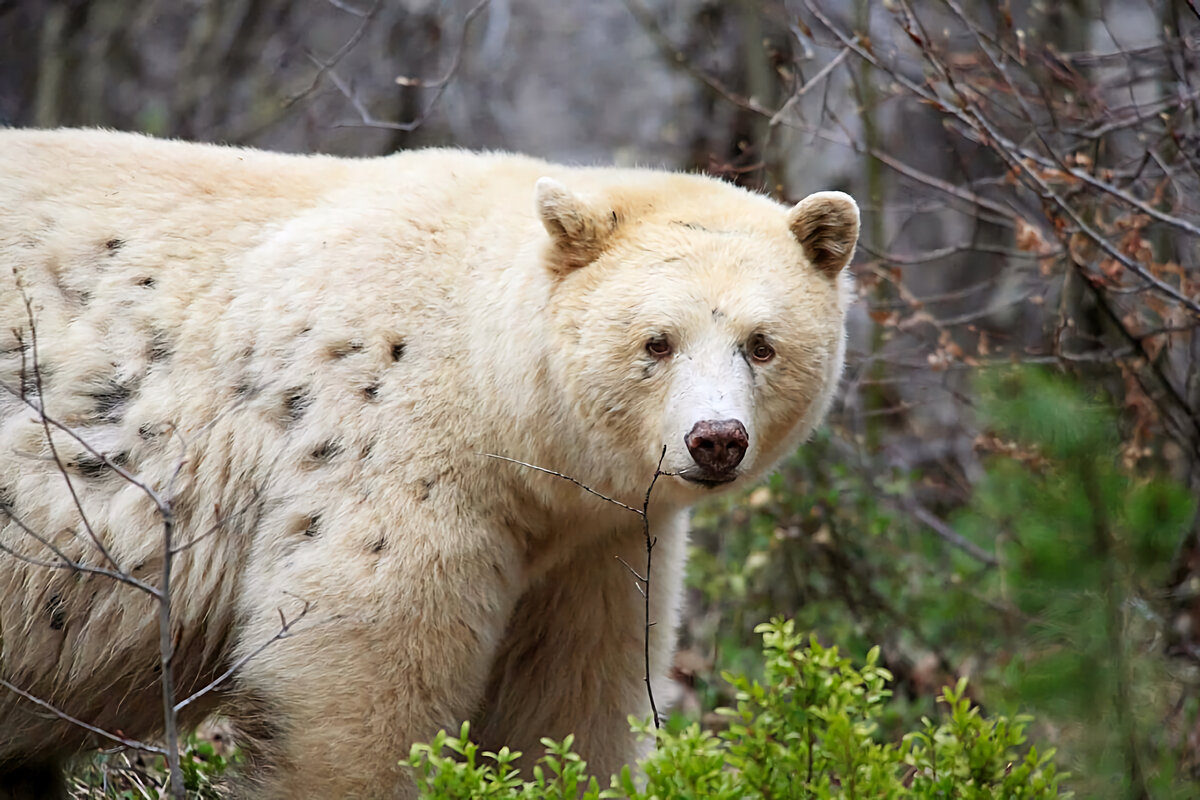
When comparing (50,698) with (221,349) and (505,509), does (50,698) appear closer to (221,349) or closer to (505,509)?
(221,349)

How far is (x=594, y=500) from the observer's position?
3.83 metres

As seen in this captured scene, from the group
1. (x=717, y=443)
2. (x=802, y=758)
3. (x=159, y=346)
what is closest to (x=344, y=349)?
(x=159, y=346)

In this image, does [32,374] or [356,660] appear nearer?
[356,660]

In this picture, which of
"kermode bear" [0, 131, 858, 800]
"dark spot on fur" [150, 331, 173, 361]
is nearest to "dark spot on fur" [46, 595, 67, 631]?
"kermode bear" [0, 131, 858, 800]

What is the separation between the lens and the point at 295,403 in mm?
3721

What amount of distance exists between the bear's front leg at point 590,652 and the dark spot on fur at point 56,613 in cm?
138

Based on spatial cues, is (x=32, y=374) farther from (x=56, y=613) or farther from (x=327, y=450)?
(x=327, y=450)

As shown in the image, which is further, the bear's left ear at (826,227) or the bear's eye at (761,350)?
the bear's left ear at (826,227)

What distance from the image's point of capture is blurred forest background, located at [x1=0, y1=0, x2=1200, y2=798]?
6.10 ft

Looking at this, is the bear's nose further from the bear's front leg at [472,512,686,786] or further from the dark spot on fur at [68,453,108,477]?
the dark spot on fur at [68,453,108,477]

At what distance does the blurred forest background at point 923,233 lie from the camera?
6.10 feet

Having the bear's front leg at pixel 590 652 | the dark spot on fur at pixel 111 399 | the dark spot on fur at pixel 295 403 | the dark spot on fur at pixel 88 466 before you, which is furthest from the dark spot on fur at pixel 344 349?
the bear's front leg at pixel 590 652

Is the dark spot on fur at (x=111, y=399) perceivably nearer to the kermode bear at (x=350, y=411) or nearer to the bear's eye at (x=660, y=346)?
the kermode bear at (x=350, y=411)

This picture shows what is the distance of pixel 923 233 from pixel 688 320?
1188 cm
